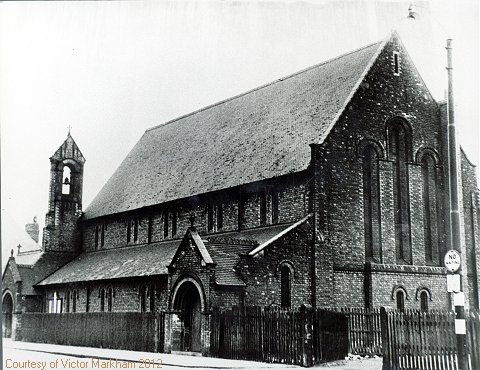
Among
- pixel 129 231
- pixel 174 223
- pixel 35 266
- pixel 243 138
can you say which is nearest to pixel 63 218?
pixel 35 266

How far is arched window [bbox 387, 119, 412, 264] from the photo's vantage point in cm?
2875

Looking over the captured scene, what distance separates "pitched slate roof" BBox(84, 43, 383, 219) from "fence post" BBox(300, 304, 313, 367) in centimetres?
730

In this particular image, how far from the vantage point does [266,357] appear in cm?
2259

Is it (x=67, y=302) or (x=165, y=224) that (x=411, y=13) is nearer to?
(x=165, y=224)

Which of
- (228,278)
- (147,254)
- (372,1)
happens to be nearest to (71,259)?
(147,254)

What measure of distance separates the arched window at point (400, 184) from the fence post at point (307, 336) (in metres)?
8.12

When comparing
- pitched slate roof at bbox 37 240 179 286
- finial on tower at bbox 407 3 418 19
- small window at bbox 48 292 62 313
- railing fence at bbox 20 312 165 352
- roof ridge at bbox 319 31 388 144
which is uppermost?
roof ridge at bbox 319 31 388 144

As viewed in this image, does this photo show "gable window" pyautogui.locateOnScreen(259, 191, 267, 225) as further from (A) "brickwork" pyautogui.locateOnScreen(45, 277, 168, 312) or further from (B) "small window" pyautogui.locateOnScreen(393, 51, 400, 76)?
(B) "small window" pyautogui.locateOnScreen(393, 51, 400, 76)

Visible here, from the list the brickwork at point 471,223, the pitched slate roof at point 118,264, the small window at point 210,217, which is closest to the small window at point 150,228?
the pitched slate roof at point 118,264

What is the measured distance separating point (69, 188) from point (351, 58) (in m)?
21.1

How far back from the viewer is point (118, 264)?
116ft

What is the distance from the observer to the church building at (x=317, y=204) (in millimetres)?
26516

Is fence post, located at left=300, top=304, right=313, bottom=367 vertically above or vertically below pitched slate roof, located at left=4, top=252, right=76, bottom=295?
below

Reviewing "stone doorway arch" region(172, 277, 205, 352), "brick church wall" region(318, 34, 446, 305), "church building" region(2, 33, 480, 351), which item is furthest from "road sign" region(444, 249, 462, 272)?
"stone doorway arch" region(172, 277, 205, 352)
